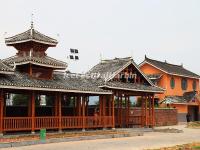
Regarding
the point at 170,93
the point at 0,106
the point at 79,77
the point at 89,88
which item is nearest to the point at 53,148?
the point at 0,106

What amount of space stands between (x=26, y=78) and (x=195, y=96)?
94.0 ft

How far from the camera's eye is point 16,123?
81.3 feet

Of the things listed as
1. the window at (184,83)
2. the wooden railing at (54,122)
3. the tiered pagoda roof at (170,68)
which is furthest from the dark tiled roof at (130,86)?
the window at (184,83)

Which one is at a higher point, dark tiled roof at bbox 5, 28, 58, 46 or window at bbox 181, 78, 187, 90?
dark tiled roof at bbox 5, 28, 58, 46

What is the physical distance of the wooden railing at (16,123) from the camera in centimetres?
2422

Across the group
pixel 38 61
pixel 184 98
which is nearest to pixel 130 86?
pixel 38 61

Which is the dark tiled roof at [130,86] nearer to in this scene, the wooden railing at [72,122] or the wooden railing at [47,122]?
the wooden railing at [72,122]

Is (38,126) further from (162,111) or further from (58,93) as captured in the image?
(162,111)

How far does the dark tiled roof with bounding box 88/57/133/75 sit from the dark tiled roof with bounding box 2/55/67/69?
203 inches

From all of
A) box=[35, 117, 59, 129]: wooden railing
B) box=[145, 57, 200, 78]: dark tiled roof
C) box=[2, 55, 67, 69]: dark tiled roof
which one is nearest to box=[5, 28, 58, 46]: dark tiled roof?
box=[2, 55, 67, 69]: dark tiled roof

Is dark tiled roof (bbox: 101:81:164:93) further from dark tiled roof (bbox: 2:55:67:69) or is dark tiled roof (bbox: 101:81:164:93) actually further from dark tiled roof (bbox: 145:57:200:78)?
dark tiled roof (bbox: 145:57:200:78)

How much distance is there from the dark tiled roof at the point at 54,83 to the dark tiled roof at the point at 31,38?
227cm

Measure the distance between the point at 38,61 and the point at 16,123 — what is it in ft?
13.7

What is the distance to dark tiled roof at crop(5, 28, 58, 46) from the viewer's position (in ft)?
91.5
